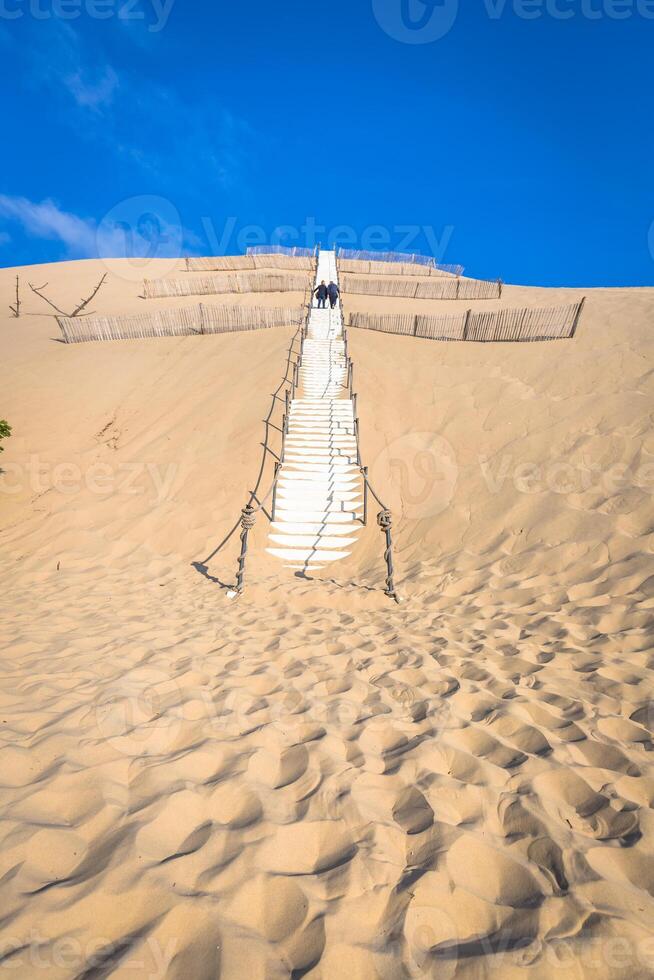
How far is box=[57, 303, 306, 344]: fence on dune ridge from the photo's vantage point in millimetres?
13602

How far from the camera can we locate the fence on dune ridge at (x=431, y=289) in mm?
19906

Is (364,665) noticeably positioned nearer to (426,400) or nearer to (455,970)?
(455,970)

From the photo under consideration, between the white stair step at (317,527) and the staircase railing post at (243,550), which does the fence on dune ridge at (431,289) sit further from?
the staircase railing post at (243,550)


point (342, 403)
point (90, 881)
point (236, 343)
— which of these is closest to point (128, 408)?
point (236, 343)

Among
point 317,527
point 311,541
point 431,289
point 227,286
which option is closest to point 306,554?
point 311,541

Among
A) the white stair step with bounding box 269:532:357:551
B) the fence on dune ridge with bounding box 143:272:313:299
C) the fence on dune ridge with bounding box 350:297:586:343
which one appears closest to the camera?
the white stair step with bounding box 269:532:357:551

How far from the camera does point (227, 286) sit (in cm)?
2238

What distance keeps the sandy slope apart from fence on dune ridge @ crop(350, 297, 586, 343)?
11.0ft

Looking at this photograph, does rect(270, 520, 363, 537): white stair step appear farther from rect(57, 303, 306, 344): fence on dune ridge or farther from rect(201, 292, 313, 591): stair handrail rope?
rect(57, 303, 306, 344): fence on dune ridge

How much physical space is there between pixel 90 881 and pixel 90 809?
16.6 inches

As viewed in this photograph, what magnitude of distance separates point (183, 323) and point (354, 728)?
1489 centimetres

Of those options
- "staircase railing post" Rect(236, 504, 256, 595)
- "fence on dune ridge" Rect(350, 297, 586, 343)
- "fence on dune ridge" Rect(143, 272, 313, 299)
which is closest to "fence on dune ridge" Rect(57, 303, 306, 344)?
"fence on dune ridge" Rect(350, 297, 586, 343)

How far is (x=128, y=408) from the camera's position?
35.3ft

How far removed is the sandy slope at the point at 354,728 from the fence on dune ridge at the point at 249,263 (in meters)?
25.6
